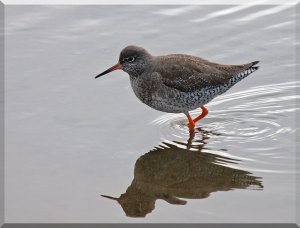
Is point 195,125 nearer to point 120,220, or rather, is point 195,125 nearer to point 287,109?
Result: point 287,109

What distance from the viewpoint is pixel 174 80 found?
35.3 ft

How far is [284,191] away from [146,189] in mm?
1832

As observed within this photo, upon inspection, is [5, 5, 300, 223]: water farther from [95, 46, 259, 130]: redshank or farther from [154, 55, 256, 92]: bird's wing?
[154, 55, 256, 92]: bird's wing

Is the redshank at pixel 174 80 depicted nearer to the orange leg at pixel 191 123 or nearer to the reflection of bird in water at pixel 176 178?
the orange leg at pixel 191 123

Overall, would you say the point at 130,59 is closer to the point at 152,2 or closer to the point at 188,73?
the point at 188,73

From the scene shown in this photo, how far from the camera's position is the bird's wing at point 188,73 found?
10.8 meters

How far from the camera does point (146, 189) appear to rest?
9.08 m

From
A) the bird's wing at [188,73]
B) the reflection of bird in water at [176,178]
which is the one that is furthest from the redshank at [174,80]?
the reflection of bird in water at [176,178]

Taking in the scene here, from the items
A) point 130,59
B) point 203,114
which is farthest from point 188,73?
point 130,59

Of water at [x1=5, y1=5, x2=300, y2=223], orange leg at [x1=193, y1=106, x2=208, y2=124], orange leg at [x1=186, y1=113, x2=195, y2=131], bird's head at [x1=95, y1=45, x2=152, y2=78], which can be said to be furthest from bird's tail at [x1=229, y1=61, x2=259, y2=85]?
bird's head at [x1=95, y1=45, x2=152, y2=78]

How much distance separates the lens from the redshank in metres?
10.8

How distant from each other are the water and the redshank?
0.42 metres

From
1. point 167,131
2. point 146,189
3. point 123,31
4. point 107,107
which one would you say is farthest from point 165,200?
point 123,31

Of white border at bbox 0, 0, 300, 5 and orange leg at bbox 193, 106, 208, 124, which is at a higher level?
white border at bbox 0, 0, 300, 5
